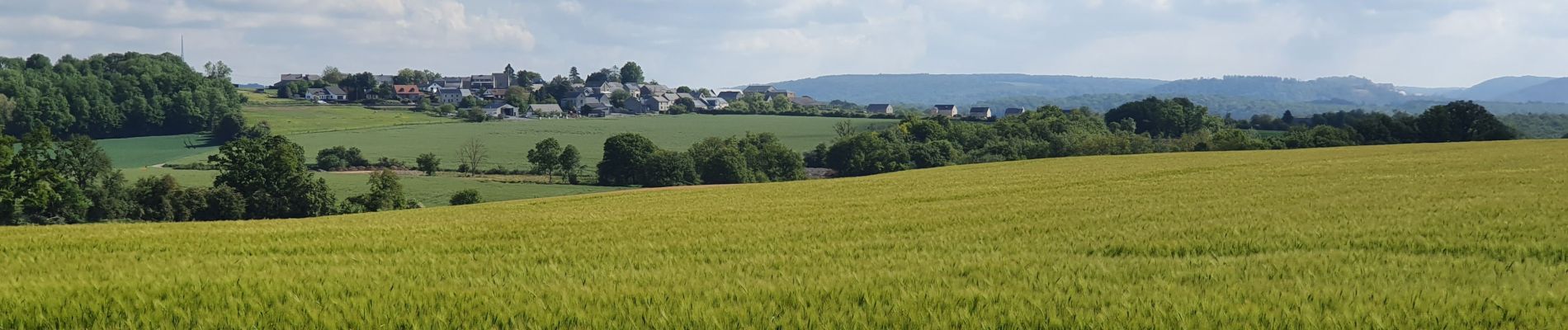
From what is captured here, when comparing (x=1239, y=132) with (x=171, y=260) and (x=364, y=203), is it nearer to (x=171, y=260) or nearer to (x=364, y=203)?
(x=364, y=203)

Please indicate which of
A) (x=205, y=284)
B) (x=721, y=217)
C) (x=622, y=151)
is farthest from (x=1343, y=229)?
(x=622, y=151)

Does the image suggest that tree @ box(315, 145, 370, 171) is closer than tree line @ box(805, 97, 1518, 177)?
No

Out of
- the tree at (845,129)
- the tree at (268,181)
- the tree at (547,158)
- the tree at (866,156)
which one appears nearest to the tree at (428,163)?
the tree at (547,158)

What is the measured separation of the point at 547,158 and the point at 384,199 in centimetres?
2972

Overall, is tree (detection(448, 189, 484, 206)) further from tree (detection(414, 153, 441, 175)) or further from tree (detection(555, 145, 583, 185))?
tree (detection(414, 153, 441, 175))

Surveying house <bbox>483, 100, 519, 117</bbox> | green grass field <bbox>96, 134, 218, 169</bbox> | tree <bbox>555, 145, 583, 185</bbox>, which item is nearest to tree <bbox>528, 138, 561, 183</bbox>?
tree <bbox>555, 145, 583, 185</bbox>

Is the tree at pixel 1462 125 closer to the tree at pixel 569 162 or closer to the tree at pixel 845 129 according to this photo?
the tree at pixel 845 129

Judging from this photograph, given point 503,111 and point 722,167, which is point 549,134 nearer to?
point 722,167

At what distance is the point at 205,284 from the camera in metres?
10.2

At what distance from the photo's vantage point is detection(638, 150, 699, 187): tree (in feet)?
311

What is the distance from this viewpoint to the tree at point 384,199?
64.9 meters

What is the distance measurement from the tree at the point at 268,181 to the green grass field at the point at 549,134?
3378cm

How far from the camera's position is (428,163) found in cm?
9556

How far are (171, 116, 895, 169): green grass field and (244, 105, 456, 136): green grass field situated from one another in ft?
5.89
